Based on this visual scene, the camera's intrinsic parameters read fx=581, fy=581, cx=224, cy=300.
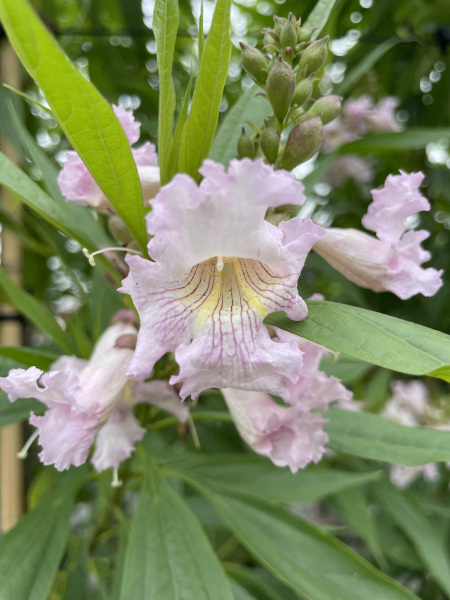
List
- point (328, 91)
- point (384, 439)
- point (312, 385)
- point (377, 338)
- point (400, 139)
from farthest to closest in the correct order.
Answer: point (328, 91) → point (400, 139) → point (384, 439) → point (312, 385) → point (377, 338)

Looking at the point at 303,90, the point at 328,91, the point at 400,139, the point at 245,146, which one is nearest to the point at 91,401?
the point at 245,146

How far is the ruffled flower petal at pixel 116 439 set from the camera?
32.5 inches

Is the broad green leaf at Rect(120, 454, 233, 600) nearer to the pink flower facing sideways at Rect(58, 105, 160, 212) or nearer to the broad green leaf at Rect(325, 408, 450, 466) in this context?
the broad green leaf at Rect(325, 408, 450, 466)

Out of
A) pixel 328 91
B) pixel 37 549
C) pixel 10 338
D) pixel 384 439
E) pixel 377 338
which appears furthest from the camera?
pixel 328 91

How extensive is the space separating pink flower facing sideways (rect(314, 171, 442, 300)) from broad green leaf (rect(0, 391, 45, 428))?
1.78 ft

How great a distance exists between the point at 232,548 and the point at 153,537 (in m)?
0.81

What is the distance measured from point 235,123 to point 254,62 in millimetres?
149

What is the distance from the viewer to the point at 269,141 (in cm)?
71

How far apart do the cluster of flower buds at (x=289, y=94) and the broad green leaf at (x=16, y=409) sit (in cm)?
55

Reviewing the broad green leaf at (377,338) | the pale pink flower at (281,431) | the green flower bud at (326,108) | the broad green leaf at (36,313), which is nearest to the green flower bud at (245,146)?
the green flower bud at (326,108)

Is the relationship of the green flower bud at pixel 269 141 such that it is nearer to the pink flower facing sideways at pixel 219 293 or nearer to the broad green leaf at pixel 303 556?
the pink flower facing sideways at pixel 219 293

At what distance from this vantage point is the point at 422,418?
180 cm

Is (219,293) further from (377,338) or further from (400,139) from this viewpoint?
(400,139)

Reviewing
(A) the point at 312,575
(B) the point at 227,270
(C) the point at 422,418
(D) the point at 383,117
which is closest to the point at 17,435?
(A) the point at 312,575
